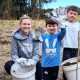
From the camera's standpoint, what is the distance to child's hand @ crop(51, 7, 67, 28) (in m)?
1.10

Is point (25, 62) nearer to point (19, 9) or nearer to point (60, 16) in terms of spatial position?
point (60, 16)

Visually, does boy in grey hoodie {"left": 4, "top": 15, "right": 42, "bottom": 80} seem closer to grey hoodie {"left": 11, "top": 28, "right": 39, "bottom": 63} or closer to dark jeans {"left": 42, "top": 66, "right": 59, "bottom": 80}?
grey hoodie {"left": 11, "top": 28, "right": 39, "bottom": 63}

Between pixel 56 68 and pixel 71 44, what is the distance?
0.41 meters

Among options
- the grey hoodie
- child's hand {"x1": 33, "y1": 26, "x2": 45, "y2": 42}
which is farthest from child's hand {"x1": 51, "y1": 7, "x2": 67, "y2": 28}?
the grey hoodie

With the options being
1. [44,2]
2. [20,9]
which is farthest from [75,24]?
[20,9]

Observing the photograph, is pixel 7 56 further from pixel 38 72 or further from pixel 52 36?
pixel 52 36

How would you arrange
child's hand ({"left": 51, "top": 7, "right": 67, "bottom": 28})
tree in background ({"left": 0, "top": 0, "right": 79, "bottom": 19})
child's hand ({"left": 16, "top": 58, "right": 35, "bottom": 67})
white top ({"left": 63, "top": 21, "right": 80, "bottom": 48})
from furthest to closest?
tree in background ({"left": 0, "top": 0, "right": 79, "bottom": 19})
white top ({"left": 63, "top": 21, "right": 80, "bottom": 48})
child's hand ({"left": 16, "top": 58, "right": 35, "bottom": 67})
child's hand ({"left": 51, "top": 7, "right": 67, "bottom": 28})

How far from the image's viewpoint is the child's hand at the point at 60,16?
1.10 m

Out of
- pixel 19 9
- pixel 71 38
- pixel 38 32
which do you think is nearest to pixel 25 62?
pixel 38 32

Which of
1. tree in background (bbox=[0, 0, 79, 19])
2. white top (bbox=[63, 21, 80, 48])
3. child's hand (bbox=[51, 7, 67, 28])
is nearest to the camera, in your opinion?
child's hand (bbox=[51, 7, 67, 28])

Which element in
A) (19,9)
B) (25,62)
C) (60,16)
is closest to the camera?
(60,16)

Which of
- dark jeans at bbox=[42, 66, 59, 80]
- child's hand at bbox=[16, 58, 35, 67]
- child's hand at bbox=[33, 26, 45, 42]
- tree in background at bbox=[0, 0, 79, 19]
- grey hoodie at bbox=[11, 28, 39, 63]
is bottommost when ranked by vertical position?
dark jeans at bbox=[42, 66, 59, 80]

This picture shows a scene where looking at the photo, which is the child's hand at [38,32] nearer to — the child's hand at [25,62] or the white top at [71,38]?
the child's hand at [25,62]

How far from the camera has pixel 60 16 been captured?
3.67 feet
